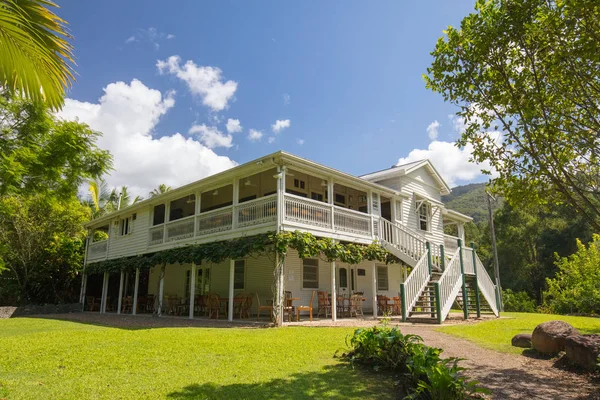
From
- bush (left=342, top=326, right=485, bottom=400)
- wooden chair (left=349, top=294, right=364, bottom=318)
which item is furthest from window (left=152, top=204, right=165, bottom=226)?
bush (left=342, top=326, right=485, bottom=400)

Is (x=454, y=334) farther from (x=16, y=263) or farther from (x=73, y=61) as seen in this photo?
(x=16, y=263)

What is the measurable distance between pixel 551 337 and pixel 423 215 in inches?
562

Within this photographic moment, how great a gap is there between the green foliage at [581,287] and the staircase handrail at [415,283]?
10050mm

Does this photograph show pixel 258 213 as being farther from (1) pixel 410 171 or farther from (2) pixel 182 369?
(1) pixel 410 171

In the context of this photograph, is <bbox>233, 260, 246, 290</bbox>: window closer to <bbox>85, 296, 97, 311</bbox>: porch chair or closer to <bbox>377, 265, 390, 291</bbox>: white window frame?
<bbox>377, 265, 390, 291</bbox>: white window frame

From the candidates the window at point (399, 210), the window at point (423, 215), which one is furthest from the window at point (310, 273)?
the window at point (423, 215)

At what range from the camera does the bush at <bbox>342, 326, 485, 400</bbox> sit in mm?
4207

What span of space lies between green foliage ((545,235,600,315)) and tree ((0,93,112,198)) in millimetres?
20579

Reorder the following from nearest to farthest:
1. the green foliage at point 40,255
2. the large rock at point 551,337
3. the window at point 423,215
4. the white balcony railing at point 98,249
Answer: the large rock at point 551,337 → the window at point 423,215 → the green foliage at point 40,255 → the white balcony railing at point 98,249

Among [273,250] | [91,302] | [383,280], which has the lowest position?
[91,302]

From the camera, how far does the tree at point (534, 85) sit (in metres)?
6.23

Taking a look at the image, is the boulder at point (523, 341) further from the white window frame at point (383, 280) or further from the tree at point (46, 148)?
the white window frame at point (383, 280)

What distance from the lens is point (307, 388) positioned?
4.99 metres

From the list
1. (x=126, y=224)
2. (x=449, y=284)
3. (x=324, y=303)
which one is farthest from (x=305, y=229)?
(x=126, y=224)
